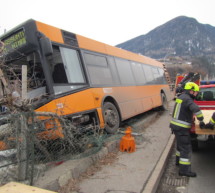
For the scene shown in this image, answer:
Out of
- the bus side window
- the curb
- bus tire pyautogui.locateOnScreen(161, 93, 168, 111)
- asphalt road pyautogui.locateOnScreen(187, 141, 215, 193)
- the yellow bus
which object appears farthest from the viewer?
bus tire pyautogui.locateOnScreen(161, 93, 168, 111)

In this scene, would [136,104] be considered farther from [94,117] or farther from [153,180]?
[153,180]

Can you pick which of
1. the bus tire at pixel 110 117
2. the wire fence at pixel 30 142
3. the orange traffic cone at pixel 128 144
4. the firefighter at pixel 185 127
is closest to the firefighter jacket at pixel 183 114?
the firefighter at pixel 185 127

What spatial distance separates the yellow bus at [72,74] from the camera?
4.53m

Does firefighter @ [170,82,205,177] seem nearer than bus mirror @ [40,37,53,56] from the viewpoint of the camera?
Yes

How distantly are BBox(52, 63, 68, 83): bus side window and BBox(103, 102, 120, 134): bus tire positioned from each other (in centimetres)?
168

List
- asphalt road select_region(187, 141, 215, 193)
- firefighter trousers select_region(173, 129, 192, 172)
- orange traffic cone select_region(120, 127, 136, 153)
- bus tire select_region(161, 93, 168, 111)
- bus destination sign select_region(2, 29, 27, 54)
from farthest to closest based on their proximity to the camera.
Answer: bus tire select_region(161, 93, 168, 111)
orange traffic cone select_region(120, 127, 136, 153)
bus destination sign select_region(2, 29, 27, 54)
firefighter trousers select_region(173, 129, 192, 172)
asphalt road select_region(187, 141, 215, 193)

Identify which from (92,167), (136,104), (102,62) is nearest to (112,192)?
(92,167)

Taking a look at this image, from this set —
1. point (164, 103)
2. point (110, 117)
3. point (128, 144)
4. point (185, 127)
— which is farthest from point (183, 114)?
point (164, 103)

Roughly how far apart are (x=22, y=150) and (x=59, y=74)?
7.36 feet

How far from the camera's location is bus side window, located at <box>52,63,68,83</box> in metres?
4.77

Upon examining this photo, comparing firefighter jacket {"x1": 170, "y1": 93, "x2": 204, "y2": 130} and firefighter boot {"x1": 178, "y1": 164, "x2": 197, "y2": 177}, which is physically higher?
firefighter jacket {"x1": 170, "y1": 93, "x2": 204, "y2": 130}

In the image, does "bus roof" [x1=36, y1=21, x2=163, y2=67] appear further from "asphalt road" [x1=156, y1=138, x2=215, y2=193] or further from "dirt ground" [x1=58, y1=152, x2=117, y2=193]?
"asphalt road" [x1=156, y1=138, x2=215, y2=193]

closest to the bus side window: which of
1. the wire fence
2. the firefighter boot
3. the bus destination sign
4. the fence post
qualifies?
the bus destination sign

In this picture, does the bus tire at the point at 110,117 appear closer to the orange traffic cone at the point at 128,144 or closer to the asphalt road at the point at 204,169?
the orange traffic cone at the point at 128,144
